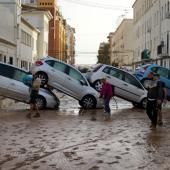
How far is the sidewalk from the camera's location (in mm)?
10047

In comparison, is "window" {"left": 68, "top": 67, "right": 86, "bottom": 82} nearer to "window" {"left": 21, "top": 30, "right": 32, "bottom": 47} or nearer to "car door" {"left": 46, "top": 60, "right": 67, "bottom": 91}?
"car door" {"left": 46, "top": 60, "right": 67, "bottom": 91}

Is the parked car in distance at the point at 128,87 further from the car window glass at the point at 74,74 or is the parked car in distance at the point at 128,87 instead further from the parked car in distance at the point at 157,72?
the parked car in distance at the point at 157,72

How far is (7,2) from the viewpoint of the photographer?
5728cm

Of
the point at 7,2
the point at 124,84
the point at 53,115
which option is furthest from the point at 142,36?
the point at 53,115

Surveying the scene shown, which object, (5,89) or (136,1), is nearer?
(5,89)

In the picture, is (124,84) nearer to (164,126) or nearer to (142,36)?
(164,126)

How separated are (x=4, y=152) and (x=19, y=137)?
2.54m

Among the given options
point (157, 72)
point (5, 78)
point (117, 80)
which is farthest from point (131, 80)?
point (5, 78)

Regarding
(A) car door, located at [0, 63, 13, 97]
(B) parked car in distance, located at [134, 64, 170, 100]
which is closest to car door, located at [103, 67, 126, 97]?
(A) car door, located at [0, 63, 13, 97]

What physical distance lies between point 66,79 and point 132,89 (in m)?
3.51

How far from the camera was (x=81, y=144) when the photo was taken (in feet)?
41.7

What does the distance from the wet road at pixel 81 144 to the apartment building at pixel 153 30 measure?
37.6 m

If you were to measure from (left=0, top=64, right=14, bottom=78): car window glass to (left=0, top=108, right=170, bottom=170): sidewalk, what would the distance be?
4.06 meters

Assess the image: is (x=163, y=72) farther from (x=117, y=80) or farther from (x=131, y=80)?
(x=117, y=80)
